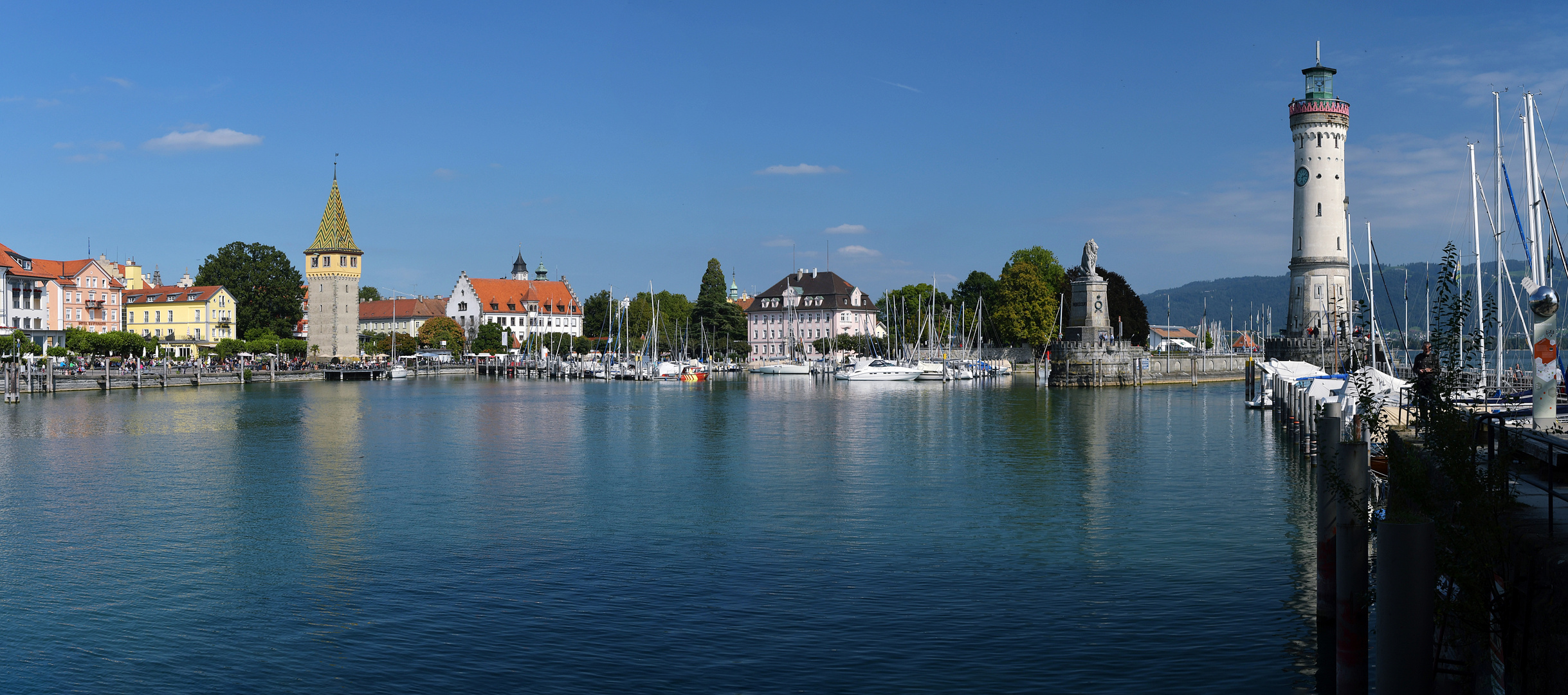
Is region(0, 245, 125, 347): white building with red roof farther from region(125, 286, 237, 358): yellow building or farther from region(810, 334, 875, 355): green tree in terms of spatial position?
region(810, 334, 875, 355): green tree

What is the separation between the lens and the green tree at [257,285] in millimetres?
133750

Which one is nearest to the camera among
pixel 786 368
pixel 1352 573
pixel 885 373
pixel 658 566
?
pixel 1352 573

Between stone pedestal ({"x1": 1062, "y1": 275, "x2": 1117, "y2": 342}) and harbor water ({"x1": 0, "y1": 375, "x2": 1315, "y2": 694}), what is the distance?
43.1 metres

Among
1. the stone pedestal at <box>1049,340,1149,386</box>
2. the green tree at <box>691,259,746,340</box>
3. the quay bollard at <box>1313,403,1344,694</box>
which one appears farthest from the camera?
the green tree at <box>691,259,746,340</box>

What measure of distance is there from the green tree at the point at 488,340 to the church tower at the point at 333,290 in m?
18.9

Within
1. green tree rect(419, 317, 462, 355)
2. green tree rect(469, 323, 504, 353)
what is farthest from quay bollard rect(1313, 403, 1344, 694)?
green tree rect(419, 317, 462, 355)

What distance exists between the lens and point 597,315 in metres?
173

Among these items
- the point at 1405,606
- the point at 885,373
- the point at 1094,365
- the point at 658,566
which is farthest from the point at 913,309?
the point at 1405,606

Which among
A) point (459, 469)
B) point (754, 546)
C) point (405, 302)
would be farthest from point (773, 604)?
point (405, 302)

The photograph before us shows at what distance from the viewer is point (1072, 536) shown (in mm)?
23500

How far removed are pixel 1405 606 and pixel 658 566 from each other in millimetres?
14184

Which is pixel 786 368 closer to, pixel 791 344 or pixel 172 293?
pixel 791 344

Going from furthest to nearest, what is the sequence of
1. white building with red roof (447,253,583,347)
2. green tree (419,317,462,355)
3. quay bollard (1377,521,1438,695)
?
white building with red roof (447,253,583,347) → green tree (419,317,462,355) → quay bollard (1377,521,1438,695)

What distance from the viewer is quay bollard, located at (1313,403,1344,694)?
13.6 m
